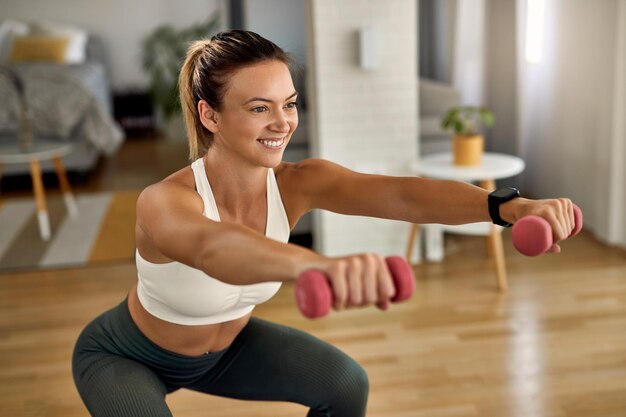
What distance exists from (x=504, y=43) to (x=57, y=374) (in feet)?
10.2

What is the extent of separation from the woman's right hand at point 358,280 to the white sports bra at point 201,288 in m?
0.60

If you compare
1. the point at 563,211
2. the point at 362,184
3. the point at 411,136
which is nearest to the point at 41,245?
the point at 411,136

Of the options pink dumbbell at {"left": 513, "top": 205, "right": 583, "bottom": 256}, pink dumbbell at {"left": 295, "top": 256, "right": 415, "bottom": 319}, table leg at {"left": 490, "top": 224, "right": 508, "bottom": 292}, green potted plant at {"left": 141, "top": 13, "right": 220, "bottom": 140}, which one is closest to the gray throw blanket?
green potted plant at {"left": 141, "top": 13, "right": 220, "bottom": 140}

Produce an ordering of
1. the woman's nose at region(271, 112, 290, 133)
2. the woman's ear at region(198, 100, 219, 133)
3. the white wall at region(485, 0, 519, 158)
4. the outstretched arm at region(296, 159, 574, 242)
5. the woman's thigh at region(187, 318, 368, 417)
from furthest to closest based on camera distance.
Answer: the white wall at region(485, 0, 519, 158)
the woman's thigh at region(187, 318, 368, 417)
the woman's ear at region(198, 100, 219, 133)
the woman's nose at region(271, 112, 290, 133)
the outstretched arm at region(296, 159, 574, 242)

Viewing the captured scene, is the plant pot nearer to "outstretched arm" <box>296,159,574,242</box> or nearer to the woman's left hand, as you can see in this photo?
"outstretched arm" <box>296,159,574,242</box>

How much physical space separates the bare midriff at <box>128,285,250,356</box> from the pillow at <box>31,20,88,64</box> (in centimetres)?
636

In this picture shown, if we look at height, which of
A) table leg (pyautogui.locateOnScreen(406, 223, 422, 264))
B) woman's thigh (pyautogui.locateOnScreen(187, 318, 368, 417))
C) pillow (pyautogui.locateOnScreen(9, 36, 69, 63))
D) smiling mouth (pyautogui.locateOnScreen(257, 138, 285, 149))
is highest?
smiling mouth (pyautogui.locateOnScreen(257, 138, 285, 149))

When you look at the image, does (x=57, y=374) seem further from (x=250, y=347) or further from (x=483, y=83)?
(x=483, y=83)

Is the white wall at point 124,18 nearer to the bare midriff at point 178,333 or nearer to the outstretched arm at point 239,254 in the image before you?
the bare midriff at point 178,333

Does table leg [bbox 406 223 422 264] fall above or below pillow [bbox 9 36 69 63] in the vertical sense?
below

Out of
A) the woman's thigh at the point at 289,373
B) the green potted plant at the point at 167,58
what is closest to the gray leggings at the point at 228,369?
the woman's thigh at the point at 289,373

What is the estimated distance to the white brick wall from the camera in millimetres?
3689

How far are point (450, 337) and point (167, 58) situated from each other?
18.0ft

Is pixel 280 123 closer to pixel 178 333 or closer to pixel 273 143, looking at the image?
pixel 273 143
